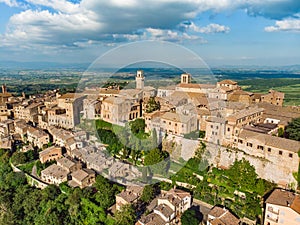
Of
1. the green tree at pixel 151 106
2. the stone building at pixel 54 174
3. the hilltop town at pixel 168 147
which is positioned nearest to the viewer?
the hilltop town at pixel 168 147

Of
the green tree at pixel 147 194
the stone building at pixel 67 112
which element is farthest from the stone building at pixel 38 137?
the green tree at pixel 147 194

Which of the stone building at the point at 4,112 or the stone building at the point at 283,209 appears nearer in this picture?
the stone building at the point at 283,209

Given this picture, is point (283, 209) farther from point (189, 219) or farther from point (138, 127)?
point (138, 127)

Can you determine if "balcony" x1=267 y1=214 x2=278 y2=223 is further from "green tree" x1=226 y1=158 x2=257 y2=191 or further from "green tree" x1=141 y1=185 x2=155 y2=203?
"green tree" x1=141 y1=185 x2=155 y2=203

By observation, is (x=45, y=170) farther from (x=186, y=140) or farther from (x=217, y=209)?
(x=217, y=209)

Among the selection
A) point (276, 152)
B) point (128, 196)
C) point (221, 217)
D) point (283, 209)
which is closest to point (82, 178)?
point (128, 196)

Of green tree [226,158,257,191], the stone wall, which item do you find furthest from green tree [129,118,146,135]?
green tree [226,158,257,191]

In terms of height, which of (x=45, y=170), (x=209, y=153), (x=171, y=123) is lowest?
(x=45, y=170)

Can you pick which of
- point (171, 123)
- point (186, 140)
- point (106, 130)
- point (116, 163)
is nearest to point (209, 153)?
point (186, 140)

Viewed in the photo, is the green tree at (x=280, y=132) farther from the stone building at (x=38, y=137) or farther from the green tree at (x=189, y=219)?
the stone building at (x=38, y=137)
